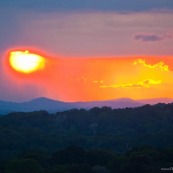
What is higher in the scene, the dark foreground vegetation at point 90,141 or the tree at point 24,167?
the dark foreground vegetation at point 90,141

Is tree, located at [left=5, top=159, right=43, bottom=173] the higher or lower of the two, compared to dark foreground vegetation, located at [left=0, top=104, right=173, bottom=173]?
lower

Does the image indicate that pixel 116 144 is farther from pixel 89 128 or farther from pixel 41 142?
pixel 89 128

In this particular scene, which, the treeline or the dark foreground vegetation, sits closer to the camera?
the treeline

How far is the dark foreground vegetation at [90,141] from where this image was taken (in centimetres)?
3825

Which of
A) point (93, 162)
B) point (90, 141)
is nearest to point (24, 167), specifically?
point (93, 162)

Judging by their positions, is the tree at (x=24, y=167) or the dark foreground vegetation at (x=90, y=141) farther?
the dark foreground vegetation at (x=90, y=141)

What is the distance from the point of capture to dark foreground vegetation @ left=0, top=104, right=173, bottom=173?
38250 millimetres

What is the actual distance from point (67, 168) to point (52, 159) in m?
A: 5.52

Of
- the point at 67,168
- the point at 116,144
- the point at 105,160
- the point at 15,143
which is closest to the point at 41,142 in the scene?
the point at 15,143

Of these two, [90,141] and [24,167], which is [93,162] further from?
[90,141]

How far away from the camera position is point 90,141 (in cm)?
6650

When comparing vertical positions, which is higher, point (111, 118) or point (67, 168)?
point (111, 118)

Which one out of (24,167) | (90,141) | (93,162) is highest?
(90,141)

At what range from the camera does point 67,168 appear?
37.8 metres
